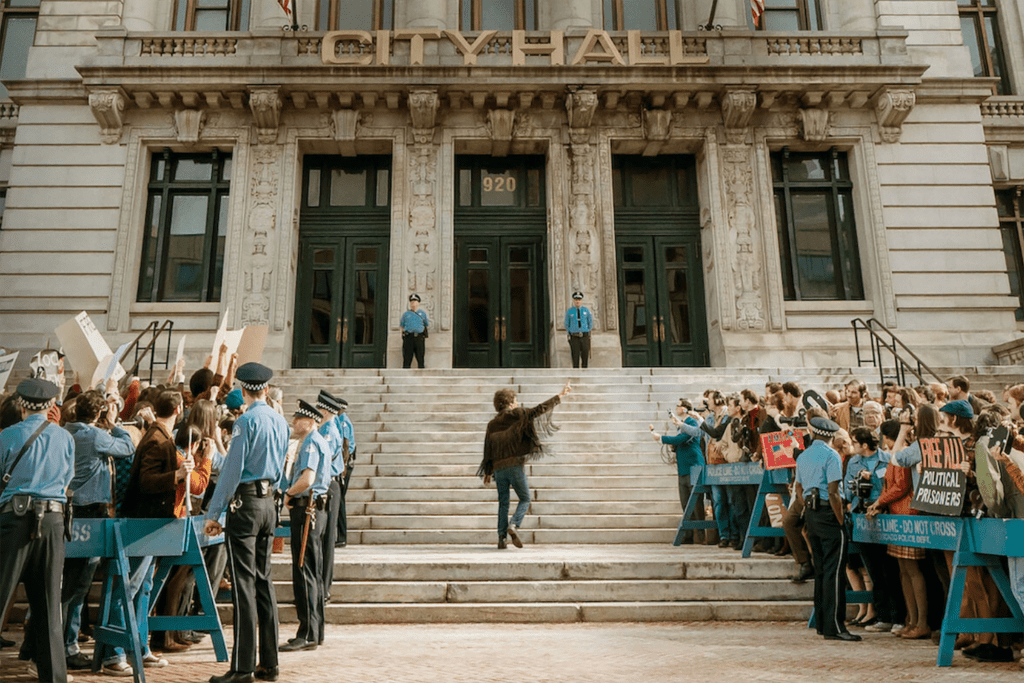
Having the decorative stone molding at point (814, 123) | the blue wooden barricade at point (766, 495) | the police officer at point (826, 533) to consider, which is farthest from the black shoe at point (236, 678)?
the decorative stone molding at point (814, 123)

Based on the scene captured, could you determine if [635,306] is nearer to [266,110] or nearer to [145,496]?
[266,110]

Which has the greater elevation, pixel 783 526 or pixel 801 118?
pixel 801 118

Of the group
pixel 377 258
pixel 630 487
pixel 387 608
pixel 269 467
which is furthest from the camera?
pixel 377 258

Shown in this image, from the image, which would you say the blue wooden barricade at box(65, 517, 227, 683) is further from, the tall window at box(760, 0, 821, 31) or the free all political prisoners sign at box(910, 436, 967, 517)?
the tall window at box(760, 0, 821, 31)

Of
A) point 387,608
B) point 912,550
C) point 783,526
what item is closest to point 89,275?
point 387,608

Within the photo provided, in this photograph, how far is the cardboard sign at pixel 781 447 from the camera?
8.72 m

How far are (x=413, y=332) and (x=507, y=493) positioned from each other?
8788 mm

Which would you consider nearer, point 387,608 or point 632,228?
point 387,608

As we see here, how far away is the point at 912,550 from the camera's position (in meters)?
6.99

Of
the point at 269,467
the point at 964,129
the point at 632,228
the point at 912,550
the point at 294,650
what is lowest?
the point at 294,650

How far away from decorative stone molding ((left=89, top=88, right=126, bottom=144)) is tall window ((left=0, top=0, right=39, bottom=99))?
535cm

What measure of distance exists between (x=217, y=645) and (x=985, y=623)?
5.79 meters

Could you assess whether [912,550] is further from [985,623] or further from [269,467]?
[269,467]

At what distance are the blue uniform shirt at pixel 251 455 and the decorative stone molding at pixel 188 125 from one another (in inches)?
661
